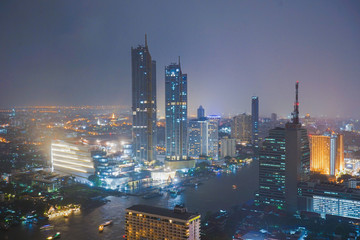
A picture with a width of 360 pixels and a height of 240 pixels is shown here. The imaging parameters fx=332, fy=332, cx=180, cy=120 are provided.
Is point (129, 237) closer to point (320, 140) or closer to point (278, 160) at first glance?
point (278, 160)

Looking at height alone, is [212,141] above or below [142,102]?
below

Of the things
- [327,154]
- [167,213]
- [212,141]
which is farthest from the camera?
[212,141]

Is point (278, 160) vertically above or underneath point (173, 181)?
above

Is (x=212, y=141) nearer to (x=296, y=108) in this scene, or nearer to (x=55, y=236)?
(x=296, y=108)

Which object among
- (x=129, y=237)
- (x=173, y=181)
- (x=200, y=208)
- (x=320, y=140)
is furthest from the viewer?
(x=320, y=140)

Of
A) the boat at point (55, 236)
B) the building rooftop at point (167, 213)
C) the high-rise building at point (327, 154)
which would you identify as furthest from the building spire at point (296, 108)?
the boat at point (55, 236)

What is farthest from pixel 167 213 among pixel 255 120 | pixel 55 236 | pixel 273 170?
pixel 255 120

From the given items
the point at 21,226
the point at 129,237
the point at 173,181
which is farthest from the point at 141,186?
the point at 129,237
